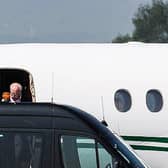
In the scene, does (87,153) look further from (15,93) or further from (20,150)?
(15,93)

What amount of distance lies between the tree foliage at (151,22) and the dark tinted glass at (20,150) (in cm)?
4329

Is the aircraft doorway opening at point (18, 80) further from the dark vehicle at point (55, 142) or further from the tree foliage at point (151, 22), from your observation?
the tree foliage at point (151, 22)

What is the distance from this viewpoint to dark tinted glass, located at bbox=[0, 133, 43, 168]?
616 centimetres

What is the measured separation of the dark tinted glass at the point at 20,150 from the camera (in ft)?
20.2

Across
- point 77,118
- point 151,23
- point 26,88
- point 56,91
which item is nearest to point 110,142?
point 77,118

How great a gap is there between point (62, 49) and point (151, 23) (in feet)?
146

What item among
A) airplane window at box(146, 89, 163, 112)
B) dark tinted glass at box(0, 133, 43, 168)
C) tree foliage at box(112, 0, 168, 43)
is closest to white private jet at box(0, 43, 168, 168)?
airplane window at box(146, 89, 163, 112)

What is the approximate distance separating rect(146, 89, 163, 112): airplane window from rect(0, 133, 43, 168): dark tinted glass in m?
6.18

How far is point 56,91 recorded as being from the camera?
475 inches

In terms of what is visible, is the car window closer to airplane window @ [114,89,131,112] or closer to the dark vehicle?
the dark vehicle

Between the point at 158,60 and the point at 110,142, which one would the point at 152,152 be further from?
the point at 110,142

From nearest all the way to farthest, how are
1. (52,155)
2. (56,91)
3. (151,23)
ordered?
(52,155)
(56,91)
(151,23)

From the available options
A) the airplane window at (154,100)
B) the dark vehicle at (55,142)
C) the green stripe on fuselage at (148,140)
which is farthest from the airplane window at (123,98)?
the dark vehicle at (55,142)

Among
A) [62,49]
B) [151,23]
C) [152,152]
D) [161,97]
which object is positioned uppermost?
[151,23]
